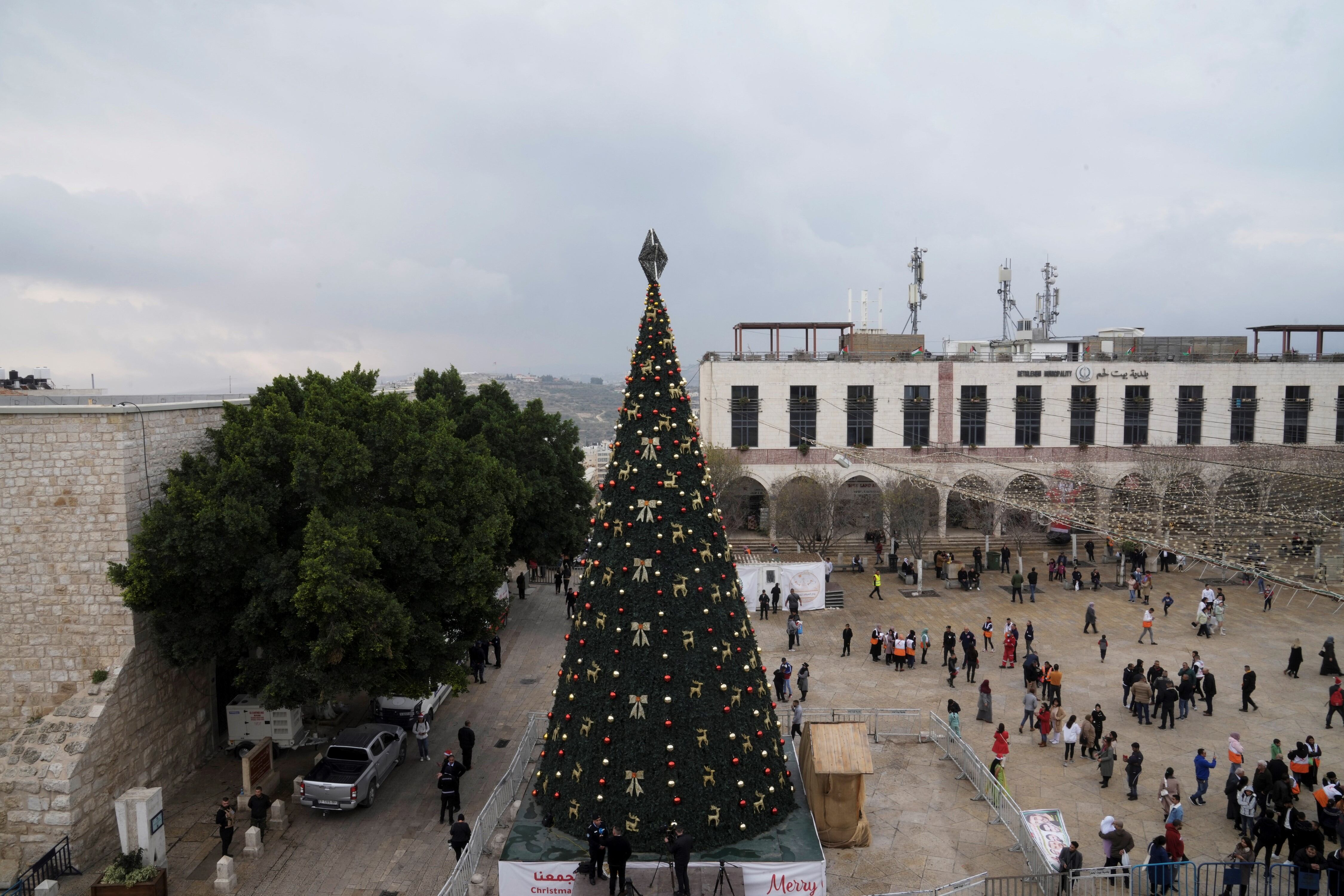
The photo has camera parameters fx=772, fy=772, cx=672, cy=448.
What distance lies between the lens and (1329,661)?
19.9 meters

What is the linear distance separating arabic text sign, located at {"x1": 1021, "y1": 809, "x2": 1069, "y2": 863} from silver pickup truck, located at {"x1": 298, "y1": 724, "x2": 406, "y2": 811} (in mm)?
11566

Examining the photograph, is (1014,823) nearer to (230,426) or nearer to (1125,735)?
(1125,735)

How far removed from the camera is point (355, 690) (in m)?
14.4

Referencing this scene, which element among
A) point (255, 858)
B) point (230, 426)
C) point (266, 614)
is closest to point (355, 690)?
point (266, 614)

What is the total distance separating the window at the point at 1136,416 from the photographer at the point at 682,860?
3799 centimetres

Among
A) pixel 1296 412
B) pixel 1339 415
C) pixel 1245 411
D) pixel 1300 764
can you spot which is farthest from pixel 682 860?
pixel 1339 415

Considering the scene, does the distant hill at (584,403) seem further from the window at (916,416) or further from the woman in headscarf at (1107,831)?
the woman in headscarf at (1107,831)

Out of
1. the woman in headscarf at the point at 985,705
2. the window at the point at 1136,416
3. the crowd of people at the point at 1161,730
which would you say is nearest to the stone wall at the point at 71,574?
the crowd of people at the point at 1161,730

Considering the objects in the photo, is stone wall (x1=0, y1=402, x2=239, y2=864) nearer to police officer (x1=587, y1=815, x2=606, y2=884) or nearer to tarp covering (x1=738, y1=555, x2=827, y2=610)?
police officer (x1=587, y1=815, x2=606, y2=884)

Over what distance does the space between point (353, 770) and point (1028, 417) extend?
35.5 meters

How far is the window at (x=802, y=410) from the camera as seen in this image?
127 feet

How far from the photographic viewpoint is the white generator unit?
16.8m

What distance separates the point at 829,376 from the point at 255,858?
103ft

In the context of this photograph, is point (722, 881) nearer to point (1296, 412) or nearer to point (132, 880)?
point (132, 880)
